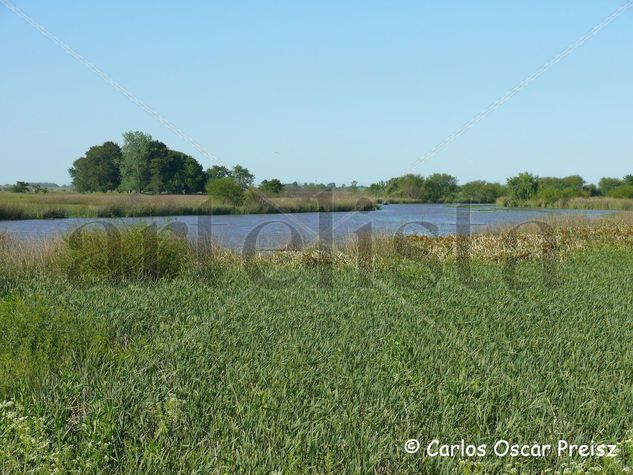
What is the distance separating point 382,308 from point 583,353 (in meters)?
2.21

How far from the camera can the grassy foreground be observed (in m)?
3.54

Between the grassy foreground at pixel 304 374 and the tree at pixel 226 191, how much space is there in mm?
23139

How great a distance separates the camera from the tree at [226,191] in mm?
31984

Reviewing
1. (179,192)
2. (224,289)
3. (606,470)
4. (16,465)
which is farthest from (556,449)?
(179,192)

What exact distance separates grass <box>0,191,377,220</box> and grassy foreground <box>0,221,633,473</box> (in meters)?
23.2

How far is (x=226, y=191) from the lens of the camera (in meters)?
32.6

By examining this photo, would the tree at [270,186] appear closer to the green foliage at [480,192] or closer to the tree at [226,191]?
the tree at [226,191]

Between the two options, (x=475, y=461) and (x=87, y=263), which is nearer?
(x=475, y=461)

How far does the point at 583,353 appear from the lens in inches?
220

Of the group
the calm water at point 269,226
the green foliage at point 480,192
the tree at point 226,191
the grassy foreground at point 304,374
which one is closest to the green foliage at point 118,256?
the grassy foreground at point 304,374

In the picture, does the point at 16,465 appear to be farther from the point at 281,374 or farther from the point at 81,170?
the point at 81,170

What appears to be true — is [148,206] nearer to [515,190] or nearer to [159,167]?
[159,167]

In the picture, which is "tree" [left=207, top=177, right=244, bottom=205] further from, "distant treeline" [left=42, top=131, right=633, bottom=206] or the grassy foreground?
the grassy foreground

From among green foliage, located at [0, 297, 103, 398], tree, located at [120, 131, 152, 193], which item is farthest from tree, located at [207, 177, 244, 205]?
green foliage, located at [0, 297, 103, 398]
